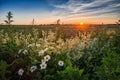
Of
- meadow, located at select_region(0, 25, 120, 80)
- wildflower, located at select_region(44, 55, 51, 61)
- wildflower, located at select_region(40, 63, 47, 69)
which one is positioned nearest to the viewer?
meadow, located at select_region(0, 25, 120, 80)

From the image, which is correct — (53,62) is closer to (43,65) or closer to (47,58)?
(47,58)

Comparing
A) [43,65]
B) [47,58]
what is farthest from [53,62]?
[43,65]

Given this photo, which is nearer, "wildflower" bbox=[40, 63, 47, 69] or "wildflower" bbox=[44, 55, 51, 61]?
"wildflower" bbox=[40, 63, 47, 69]

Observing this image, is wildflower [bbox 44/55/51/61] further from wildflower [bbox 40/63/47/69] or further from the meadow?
wildflower [bbox 40/63/47/69]

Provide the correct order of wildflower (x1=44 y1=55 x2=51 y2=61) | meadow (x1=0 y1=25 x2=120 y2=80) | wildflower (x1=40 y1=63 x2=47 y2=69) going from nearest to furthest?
meadow (x1=0 y1=25 x2=120 y2=80) → wildflower (x1=40 y1=63 x2=47 y2=69) → wildflower (x1=44 y1=55 x2=51 y2=61)

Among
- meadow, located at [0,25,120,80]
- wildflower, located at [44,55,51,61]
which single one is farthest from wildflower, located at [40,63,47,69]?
wildflower, located at [44,55,51,61]

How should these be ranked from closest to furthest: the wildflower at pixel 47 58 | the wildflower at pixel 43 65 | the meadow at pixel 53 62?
the meadow at pixel 53 62, the wildflower at pixel 43 65, the wildflower at pixel 47 58

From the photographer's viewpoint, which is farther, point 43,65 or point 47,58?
point 47,58

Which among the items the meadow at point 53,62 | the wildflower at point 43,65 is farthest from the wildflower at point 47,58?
the wildflower at point 43,65

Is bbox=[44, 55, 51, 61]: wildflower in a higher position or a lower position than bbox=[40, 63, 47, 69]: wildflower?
higher

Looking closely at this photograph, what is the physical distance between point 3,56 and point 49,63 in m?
1.03

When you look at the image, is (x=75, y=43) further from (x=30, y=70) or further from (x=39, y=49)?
(x=30, y=70)

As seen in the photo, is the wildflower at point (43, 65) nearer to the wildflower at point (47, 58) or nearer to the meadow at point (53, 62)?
the meadow at point (53, 62)

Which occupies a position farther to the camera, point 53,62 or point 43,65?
point 53,62
